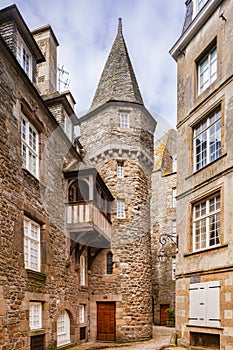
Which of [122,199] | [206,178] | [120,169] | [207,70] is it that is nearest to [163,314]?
[122,199]

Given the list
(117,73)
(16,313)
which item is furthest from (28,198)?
(117,73)

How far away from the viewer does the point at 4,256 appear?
29.0 feet

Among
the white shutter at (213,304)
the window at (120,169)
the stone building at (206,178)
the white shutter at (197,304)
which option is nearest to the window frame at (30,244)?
the stone building at (206,178)

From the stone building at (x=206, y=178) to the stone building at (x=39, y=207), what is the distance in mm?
3625

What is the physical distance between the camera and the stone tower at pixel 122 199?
16672 millimetres

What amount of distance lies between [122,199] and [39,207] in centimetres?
695

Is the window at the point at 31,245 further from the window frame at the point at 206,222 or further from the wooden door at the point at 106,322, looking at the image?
the wooden door at the point at 106,322

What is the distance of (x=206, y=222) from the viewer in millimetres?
10562

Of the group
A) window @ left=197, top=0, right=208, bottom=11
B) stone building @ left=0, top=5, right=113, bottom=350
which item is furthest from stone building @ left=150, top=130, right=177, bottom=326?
window @ left=197, top=0, right=208, bottom=11

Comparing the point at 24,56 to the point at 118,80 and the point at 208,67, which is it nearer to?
the point at 208,67

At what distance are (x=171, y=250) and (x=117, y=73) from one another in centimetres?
1152

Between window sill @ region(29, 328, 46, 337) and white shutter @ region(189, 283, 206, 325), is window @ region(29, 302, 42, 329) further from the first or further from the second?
white shutter @ region(189, 283, 206, 325)

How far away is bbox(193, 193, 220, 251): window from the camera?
10.1m

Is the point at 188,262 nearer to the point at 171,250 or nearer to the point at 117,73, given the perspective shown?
the point at 117,73
